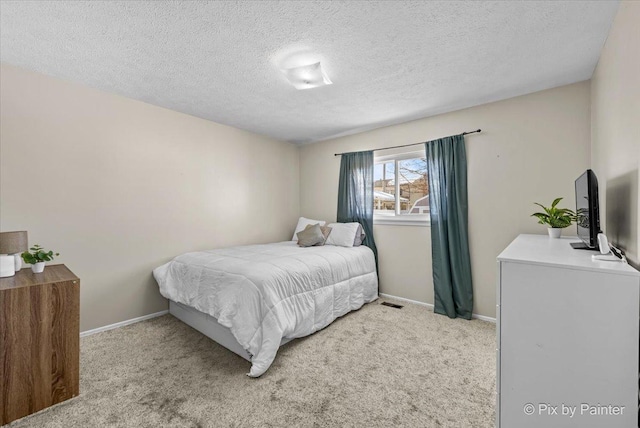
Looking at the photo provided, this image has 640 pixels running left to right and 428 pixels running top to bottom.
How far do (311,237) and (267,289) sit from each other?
1.62m

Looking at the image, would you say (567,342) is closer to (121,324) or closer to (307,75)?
(307,75)

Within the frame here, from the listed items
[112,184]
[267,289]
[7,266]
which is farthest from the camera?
[112,184]

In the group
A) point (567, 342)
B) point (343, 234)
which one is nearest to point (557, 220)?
point (567, 342)

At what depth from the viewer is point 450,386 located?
1.86 metres

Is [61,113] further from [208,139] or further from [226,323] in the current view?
[226,323]

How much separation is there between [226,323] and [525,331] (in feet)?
6.28

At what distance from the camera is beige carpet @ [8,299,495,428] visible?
5.20 ft

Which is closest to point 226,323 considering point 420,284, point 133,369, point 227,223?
point 133,369

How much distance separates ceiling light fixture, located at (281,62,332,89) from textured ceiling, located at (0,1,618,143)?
2.2 inches

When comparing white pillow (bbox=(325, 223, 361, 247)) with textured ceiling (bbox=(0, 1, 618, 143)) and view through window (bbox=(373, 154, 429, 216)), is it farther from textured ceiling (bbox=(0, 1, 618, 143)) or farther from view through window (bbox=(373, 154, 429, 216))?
textured ceiling (bbox=(0, 1, 618, 143))

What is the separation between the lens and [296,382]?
1.91 metres

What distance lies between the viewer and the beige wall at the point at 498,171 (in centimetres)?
255

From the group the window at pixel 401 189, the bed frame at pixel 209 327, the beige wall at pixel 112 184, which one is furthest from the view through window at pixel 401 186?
the bed frame at pixel 209 327

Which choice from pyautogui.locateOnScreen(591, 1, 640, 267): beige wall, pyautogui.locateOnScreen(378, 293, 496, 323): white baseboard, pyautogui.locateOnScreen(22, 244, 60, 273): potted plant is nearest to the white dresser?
pyautogui.locateOnScreen(591, 1, 640, 267): beige wall
